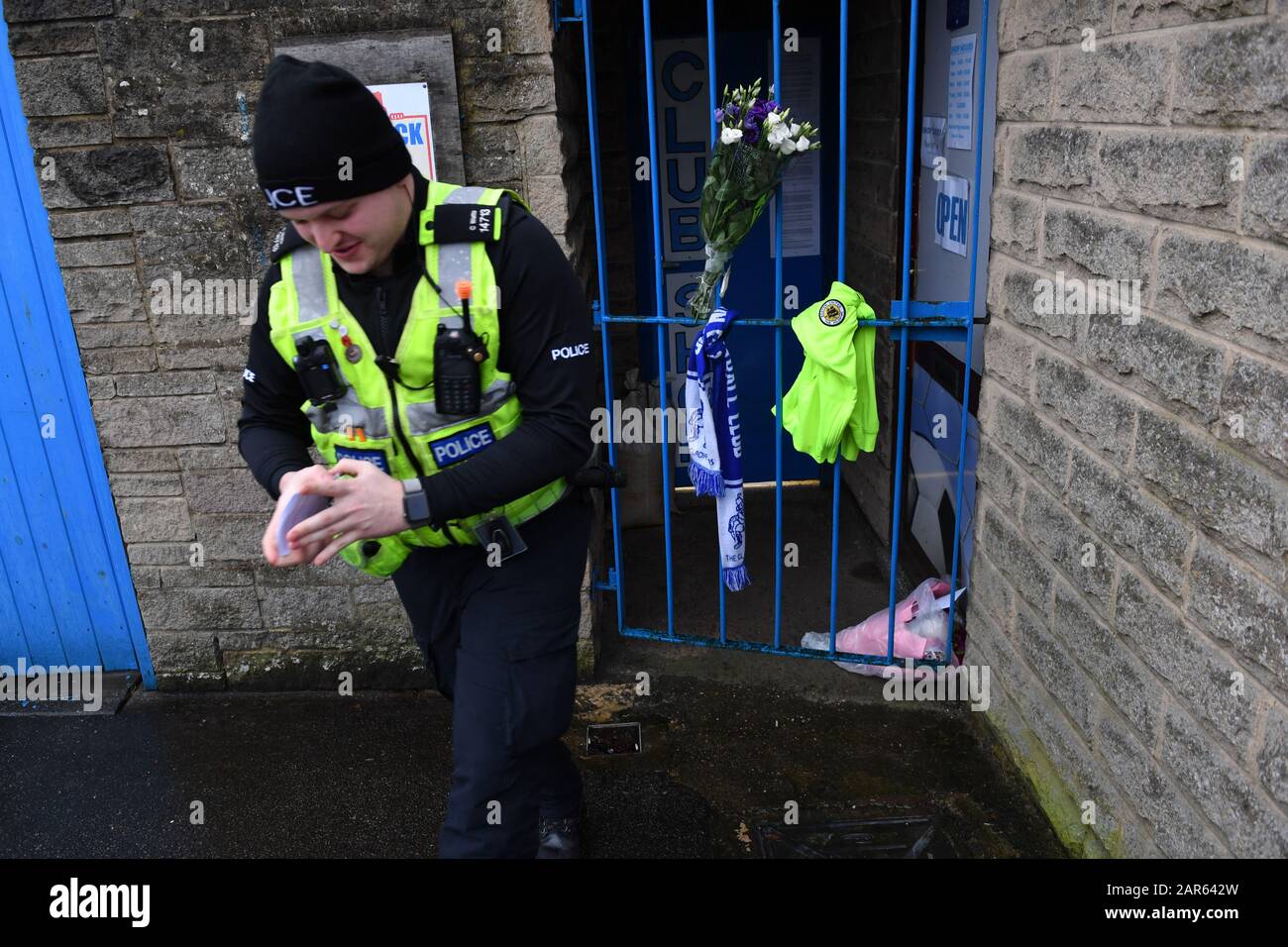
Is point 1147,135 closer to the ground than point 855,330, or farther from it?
farther from it

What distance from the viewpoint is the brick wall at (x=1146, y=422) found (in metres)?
1.99

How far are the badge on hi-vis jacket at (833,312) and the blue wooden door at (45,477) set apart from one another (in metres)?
2.66

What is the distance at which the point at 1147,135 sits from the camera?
2314 mm

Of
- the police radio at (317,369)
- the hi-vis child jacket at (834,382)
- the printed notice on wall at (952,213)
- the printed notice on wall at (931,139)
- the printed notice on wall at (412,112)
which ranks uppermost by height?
the printed notice on wall at (412,112)

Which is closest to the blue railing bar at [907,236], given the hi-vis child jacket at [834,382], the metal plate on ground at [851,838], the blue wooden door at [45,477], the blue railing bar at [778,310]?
the hi-vis child jacket at [834,382]

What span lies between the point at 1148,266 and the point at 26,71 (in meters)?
3.45

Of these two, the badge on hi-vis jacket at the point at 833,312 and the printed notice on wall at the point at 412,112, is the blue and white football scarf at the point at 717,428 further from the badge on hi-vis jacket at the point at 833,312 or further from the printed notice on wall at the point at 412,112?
the printed notice on wall at the point at 412,112

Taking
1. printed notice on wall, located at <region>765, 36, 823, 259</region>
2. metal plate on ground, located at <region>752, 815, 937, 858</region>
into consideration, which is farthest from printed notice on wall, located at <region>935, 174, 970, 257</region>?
metal plate on ground, located at <region>752, 815, 937, 858</region>

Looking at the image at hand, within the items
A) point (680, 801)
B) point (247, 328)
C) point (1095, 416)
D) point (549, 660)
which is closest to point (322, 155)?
point (549, 660)

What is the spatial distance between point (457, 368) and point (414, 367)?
12 cm

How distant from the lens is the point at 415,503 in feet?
6.97

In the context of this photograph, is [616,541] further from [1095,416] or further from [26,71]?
[26,71]

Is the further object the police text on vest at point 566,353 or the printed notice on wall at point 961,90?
the printed notice on wall at point 961,90

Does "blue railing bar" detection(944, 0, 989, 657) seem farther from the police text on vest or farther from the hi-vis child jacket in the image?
the police text on vest
